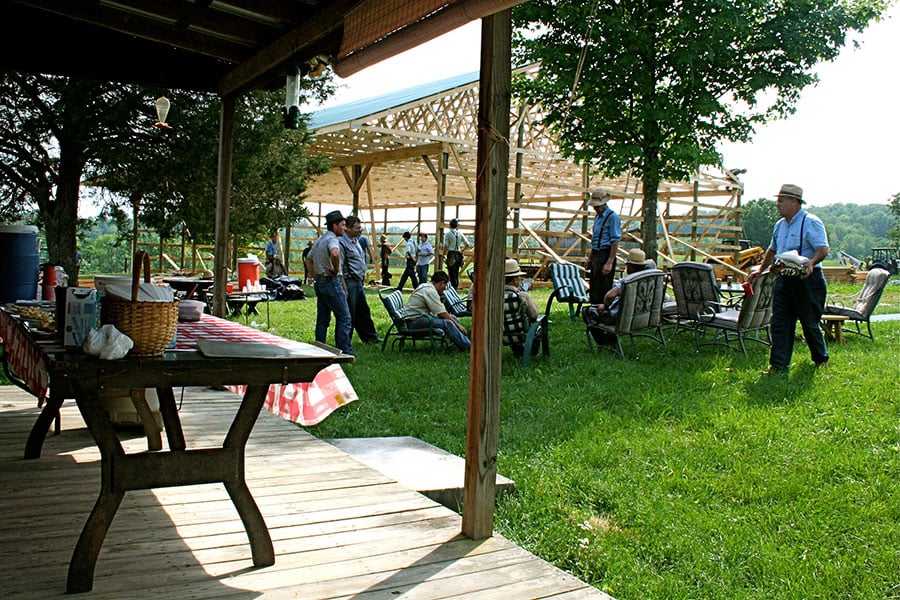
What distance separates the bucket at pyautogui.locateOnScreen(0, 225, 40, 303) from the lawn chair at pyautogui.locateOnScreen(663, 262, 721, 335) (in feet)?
21.6

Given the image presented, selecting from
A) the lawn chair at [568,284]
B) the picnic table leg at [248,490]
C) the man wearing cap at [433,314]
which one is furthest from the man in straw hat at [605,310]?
the picnic table leg at [248,490]

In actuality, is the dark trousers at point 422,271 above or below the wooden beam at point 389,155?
below

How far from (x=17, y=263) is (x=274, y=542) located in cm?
338

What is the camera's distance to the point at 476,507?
Result: 10.1ft

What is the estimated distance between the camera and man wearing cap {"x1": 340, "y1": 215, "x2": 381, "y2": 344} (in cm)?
900

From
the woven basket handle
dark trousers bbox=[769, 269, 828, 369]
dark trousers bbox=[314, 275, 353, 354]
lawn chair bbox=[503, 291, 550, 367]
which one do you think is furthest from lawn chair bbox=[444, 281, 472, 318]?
the woven basket handle

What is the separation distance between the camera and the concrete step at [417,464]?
156 inches

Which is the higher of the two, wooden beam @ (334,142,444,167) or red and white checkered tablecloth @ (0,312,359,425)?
wooden beam @ (334,142,444,167)

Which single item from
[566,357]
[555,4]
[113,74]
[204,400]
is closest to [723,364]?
[566,357]

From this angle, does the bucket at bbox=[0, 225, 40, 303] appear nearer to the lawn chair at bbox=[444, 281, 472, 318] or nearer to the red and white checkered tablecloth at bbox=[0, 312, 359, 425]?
the red and white checkered tablecloth at bbox=[0, 312, 359, 425]

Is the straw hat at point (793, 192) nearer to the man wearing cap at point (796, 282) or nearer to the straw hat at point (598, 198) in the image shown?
the man wearing cap at point (796, 282)

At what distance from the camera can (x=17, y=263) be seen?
17.0 feet

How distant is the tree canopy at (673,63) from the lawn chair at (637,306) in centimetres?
481

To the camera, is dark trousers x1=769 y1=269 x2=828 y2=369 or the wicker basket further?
dark trousers x1=769 y1=269 x2=828 y2=369
